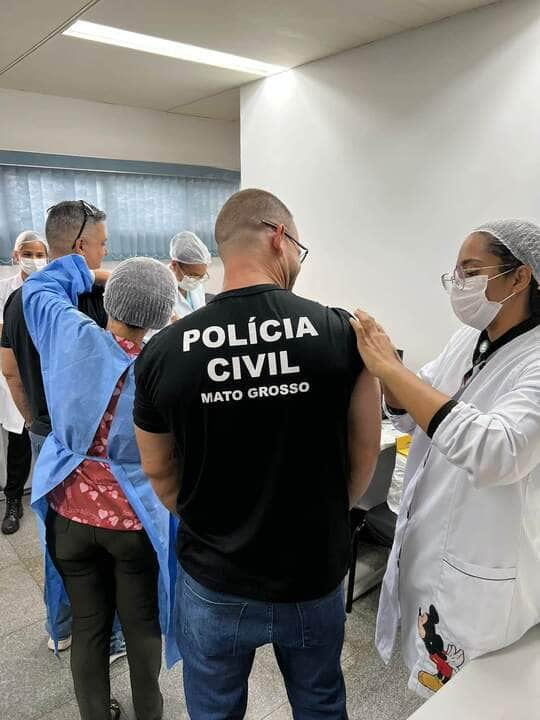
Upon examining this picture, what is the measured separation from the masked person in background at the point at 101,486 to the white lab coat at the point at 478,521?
0.70 m

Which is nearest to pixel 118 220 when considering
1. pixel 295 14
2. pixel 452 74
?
pixel 295 14

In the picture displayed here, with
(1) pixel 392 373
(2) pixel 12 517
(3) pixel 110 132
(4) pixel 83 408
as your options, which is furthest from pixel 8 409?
(1) pixel 392 373

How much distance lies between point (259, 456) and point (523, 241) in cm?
78

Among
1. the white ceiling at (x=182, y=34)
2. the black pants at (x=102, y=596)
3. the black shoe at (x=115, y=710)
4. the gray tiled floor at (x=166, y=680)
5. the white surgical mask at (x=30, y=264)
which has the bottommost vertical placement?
the gray tiled floor at (x=166, y=680)

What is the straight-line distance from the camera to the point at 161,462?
1.19 m

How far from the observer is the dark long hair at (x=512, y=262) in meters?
1.21

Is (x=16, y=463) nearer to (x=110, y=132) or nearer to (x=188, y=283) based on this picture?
(x=188, y=283)

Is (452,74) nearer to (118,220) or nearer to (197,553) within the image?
(197,553)

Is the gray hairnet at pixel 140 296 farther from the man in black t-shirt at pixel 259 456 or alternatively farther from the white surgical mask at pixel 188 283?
the white surgical mask at pixel 188 283

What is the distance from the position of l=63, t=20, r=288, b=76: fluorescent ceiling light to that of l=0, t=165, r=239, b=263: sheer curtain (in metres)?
1.31

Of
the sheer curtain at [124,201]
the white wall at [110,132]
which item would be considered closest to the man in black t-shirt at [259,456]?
the sheer curtain at [124,201]

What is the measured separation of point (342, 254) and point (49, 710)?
248 cm

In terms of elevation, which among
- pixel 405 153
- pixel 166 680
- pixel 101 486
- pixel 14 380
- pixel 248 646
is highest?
pixel 405 153

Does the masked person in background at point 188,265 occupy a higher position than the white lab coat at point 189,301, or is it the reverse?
the masked person in background at point 188,265
